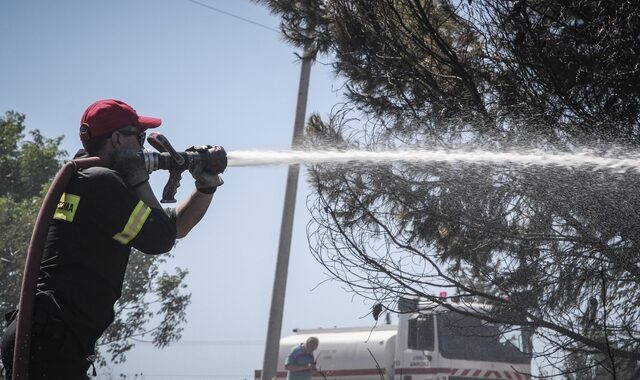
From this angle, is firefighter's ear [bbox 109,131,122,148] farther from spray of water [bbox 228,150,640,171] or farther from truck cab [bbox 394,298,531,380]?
truck cab [bbox 394,298,531,380]

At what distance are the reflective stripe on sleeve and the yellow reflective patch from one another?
20 cm

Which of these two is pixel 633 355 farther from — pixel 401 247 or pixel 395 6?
pixel 395 6

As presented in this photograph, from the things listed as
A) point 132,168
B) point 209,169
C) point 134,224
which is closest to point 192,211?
point 209,169

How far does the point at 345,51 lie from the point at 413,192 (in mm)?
1305

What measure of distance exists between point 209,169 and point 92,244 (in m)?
0.63

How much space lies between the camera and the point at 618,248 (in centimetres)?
506

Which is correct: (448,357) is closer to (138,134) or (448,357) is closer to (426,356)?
(426,356)

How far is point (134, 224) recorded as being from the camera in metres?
3.22

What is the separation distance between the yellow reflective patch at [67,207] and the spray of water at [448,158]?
125cm

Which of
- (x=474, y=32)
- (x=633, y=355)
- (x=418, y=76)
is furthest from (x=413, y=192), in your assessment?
(x=633, y=355)

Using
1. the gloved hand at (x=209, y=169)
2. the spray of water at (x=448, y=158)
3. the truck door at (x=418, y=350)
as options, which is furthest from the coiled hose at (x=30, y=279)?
the truck door at (x=418, y=350)

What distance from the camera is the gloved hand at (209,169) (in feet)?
11.8

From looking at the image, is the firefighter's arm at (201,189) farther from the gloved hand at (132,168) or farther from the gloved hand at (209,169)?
the gloved hand at (132,168)

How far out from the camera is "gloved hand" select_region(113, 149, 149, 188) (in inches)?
135
